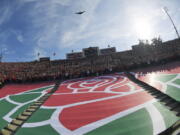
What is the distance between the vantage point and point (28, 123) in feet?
30.8

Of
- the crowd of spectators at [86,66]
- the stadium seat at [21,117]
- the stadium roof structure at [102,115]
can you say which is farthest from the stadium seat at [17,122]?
the crowd of spectators at [86,66]

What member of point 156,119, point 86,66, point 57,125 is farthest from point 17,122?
point 86,66

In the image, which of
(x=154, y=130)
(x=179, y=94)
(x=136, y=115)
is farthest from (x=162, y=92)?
(x=154, y=130)

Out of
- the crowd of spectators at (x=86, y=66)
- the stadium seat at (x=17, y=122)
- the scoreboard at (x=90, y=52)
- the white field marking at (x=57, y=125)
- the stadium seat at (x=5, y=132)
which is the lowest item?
the stadium seat at (x=5, y=132)

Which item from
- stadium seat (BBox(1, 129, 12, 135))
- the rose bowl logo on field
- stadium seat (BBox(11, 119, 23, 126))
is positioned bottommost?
stadium seat (BBox(1, 129, 12, 135))

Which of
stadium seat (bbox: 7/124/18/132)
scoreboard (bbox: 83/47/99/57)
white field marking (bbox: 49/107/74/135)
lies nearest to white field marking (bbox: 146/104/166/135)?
white field marking (bbox: 49/107/74/135)

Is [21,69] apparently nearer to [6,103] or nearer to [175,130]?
[6,103]

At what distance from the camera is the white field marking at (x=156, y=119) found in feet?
23.1

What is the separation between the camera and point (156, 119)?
319 inches

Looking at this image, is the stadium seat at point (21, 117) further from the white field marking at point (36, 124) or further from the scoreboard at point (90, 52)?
the scoreboard at point (90, 52)

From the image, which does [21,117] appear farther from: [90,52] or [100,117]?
[90,52]

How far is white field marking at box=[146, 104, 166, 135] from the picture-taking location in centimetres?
705

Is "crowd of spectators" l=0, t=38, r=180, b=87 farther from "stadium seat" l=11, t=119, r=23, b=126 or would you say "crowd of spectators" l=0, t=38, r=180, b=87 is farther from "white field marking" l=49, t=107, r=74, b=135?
"white field marking" l=49, t=107, r=74, b=135

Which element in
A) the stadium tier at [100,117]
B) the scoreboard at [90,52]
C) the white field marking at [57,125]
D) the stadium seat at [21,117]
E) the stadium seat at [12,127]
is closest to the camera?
the stadium tier at [100,117]
